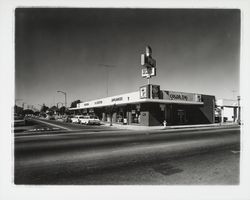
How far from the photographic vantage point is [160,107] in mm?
26016

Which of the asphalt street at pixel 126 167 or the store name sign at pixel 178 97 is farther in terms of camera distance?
the store name sign at pixel 178 97

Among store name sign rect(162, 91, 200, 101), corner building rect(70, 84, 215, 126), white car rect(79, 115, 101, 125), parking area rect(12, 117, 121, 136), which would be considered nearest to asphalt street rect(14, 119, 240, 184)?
parking area rect(12, 117, 121, 136)

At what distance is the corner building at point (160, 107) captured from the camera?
25.1 meters

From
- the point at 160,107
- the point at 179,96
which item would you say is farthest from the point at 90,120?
the point at 179,96

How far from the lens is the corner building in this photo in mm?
25109

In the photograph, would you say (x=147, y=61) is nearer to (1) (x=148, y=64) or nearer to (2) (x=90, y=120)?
(1) (x=148, y=64)

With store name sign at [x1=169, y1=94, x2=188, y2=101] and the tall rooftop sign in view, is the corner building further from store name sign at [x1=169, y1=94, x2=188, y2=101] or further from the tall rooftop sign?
the tall rooftop sign

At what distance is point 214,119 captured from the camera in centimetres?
3362

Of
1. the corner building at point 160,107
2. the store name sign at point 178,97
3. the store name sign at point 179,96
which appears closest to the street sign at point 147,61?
the corner building at point 160,107

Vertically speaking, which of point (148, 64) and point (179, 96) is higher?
point (148, 64)

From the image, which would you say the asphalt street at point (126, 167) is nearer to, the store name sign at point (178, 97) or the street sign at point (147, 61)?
the street sign at point (147, 61)
